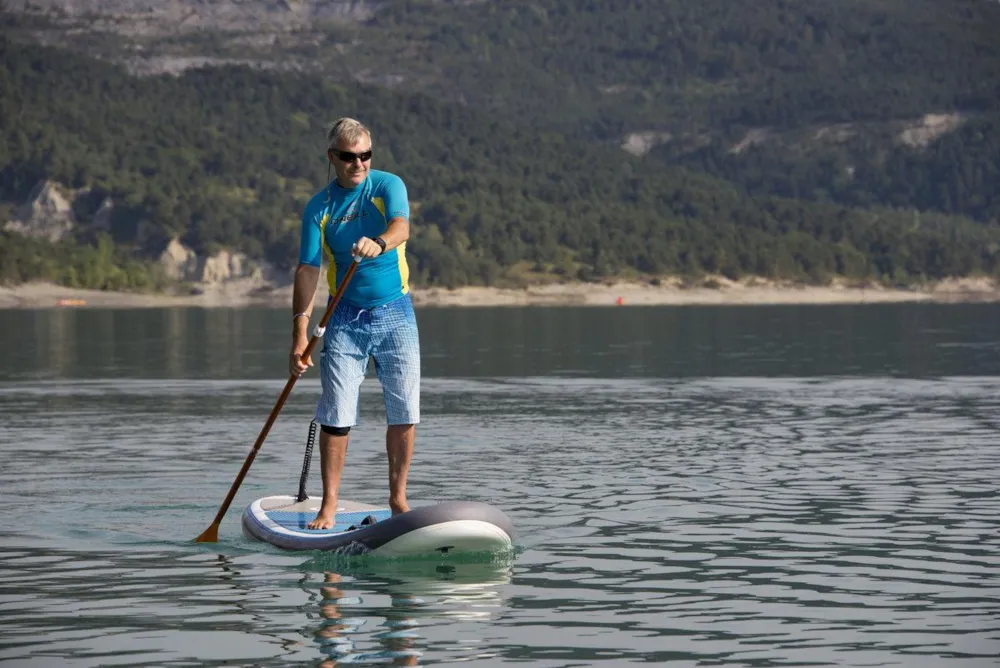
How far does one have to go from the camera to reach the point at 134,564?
17922 millimetres

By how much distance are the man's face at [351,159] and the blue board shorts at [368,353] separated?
1.18 metres

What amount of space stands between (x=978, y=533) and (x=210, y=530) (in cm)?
773

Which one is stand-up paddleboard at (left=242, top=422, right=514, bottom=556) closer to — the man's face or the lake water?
the lake water

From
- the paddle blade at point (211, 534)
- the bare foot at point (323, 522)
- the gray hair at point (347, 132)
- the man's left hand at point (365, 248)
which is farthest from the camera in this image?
the paddle blade at point (211, 534)

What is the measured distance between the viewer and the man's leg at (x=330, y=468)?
18.0 m

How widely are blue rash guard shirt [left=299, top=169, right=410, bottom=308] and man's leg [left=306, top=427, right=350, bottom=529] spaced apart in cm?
129

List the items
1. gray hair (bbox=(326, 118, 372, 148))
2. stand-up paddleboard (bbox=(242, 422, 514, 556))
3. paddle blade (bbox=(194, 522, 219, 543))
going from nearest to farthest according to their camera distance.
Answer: stand-up paddleboard (bbox=(242, 422, 514, 556)), gray hair (bbox=(326, 118, 372, 148)), paddle blade (bbox=(194, 522, 219, 543))

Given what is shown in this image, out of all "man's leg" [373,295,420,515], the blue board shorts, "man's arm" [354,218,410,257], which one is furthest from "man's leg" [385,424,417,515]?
"man's arm" [354,218,410,257]

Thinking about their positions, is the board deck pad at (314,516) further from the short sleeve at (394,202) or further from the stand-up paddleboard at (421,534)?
the short sleeve at (394,202)

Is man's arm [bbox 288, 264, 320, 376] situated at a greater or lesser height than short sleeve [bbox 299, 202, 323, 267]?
lesser

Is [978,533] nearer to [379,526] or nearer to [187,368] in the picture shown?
[379,526]

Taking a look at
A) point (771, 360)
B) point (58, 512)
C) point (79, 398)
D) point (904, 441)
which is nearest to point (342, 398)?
point (58, 512)

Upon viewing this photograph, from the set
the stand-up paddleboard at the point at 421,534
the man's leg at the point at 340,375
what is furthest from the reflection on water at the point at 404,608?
the man's leg at the point at 340,375

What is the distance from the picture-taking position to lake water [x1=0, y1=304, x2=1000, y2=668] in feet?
46.5
